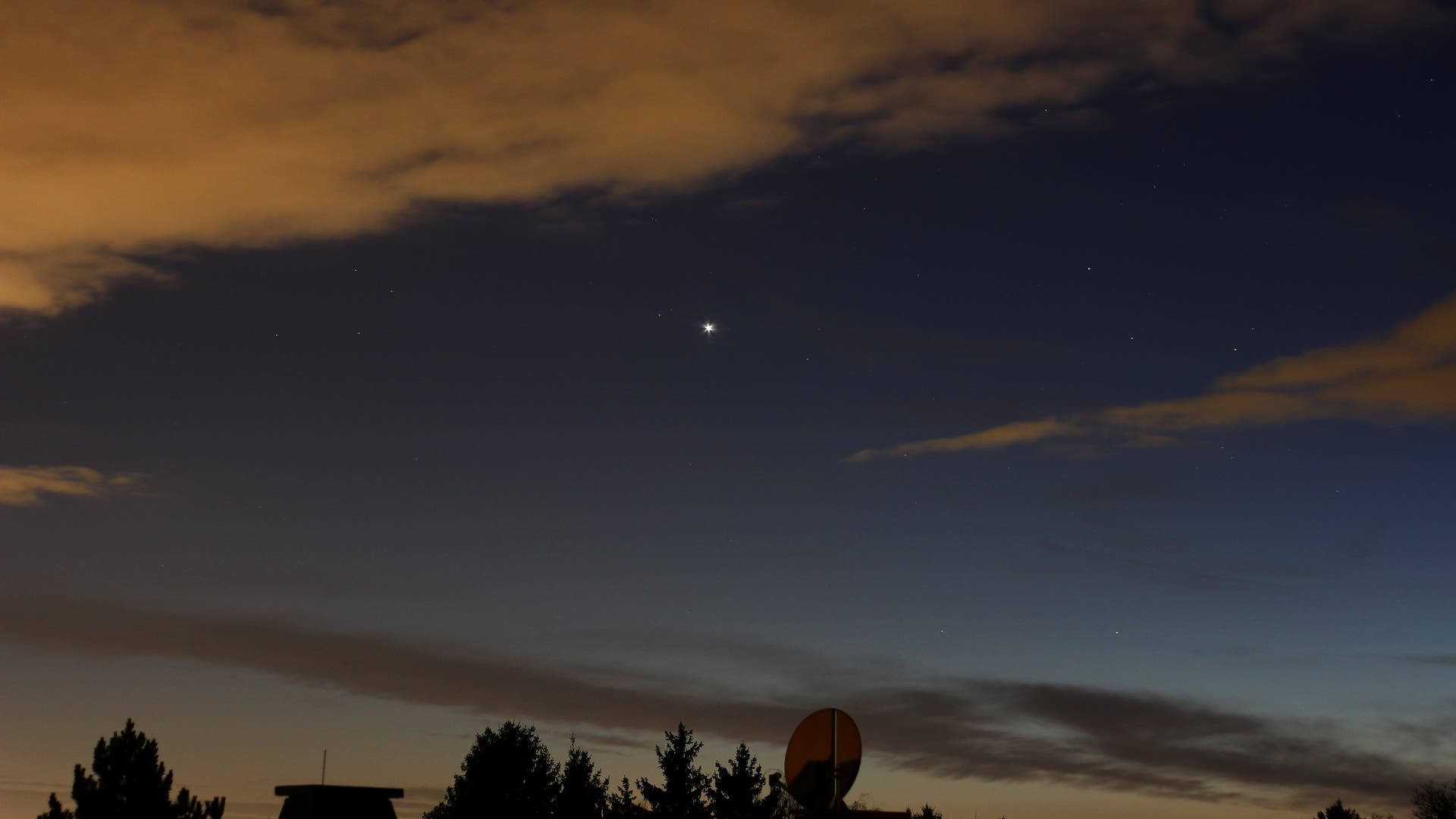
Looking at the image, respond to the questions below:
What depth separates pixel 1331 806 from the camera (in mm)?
112375

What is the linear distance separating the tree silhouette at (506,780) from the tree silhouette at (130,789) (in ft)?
139

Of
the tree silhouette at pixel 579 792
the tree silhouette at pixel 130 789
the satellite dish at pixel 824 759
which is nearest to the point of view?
the satellite dish at pixel 824 759

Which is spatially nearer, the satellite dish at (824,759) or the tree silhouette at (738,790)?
the satellite dish at (824,759)

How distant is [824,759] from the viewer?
55.0 ft

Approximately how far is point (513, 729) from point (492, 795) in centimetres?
472

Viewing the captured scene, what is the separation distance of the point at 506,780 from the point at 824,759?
252 ft

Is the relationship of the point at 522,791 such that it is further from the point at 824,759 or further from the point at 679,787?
the point at 824,759

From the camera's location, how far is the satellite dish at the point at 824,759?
54.6 ft

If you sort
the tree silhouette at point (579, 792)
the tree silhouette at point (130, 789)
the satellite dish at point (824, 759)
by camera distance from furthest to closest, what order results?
the tree silhouette at point (579, 792)
the tree silhouette at point (130, 789)
the satellite dish at point (824, 759)

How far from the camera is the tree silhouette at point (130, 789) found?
148 feet

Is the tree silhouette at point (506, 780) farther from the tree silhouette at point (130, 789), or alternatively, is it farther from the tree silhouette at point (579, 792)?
the tree silhouette at point (130, 789)

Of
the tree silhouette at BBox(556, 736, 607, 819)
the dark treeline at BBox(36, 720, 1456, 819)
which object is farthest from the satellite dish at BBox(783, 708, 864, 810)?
the tree silhouette at BBox(556, 736, 607, 819)

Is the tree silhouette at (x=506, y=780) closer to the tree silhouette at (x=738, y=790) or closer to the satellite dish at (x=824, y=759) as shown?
the tree silhouette at (x=738, y=790)

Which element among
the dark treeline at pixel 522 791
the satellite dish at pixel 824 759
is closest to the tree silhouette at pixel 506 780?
the dark treeline at pixel 522 791
